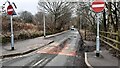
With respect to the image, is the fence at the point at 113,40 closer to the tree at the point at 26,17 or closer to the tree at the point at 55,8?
the tree at the point at 55,8

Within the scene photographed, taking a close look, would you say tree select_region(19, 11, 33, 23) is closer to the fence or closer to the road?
the fence

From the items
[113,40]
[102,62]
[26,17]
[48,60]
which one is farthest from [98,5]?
[26,17]

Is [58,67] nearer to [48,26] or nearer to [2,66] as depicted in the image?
[2,66]

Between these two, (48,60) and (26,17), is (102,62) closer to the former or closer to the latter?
(48,60)

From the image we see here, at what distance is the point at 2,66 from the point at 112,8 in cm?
1186

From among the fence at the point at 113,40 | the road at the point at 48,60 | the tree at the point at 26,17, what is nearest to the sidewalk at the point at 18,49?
the road at the point at 48,60

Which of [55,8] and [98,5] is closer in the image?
[98,5]

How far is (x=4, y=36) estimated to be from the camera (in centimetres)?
2117

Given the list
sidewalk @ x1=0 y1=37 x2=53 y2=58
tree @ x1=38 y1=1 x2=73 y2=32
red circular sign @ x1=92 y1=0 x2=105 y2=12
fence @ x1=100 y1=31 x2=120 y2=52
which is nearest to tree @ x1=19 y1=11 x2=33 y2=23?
tree @ x1=38 y1=1 x2=73 y2=32

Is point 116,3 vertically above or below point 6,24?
above

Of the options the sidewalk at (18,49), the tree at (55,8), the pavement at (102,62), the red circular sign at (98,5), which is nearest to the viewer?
the pavement at (102,62)

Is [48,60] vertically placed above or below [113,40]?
below

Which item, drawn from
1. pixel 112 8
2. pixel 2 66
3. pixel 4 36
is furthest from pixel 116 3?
pixel 2 66

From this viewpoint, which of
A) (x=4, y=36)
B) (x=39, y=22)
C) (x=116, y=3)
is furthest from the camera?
(x=39, y=22)
